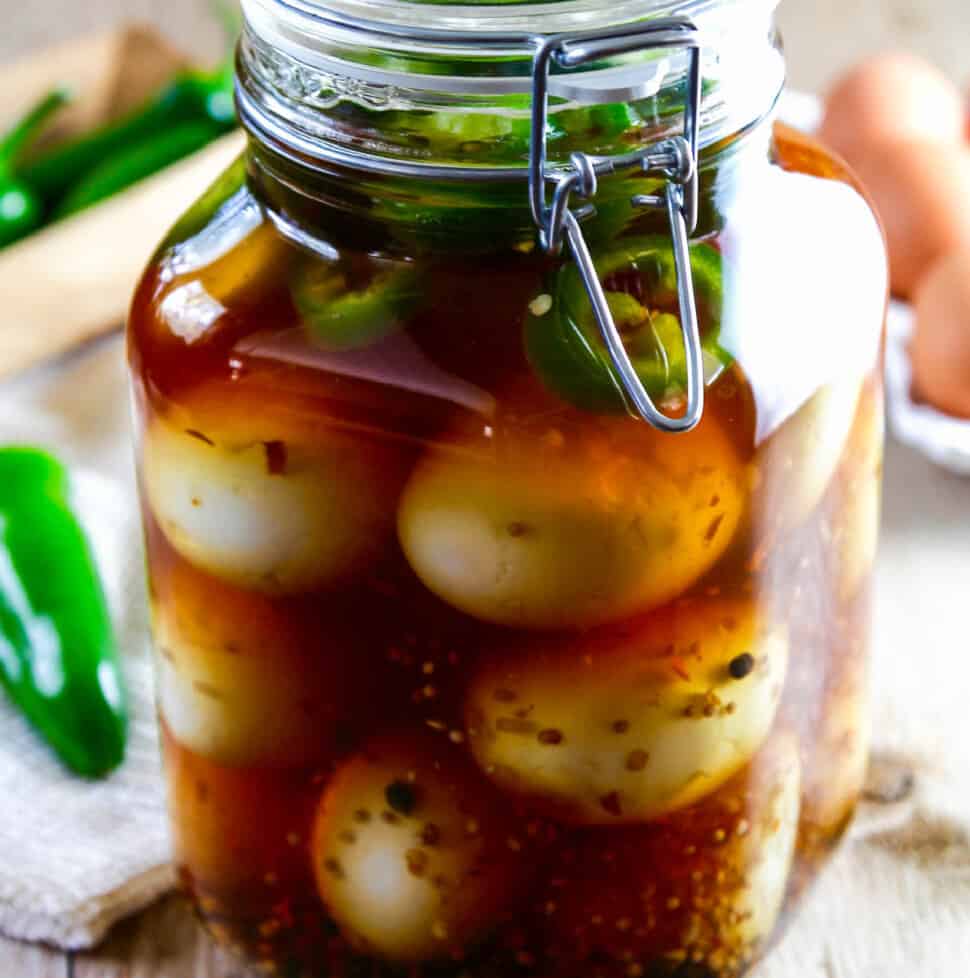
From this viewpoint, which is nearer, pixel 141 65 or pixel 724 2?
pixel 724 2

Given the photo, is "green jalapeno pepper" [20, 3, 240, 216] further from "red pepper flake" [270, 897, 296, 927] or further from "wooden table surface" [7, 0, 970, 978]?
"red pepper flake" [270, 897, 296, 927]

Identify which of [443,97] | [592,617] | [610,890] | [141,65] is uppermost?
[443,97]

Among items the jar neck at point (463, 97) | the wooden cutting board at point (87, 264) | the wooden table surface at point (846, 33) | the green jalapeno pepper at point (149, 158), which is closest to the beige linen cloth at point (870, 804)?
the wooden table surface at point (846, 33)

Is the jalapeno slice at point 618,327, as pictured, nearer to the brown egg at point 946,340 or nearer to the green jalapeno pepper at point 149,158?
the brown egg at point 946,340

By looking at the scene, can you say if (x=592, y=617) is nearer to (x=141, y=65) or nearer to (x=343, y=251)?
(x=343, y=251)

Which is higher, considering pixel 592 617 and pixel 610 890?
pixel 592 617

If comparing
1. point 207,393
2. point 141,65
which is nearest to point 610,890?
point 207,393
